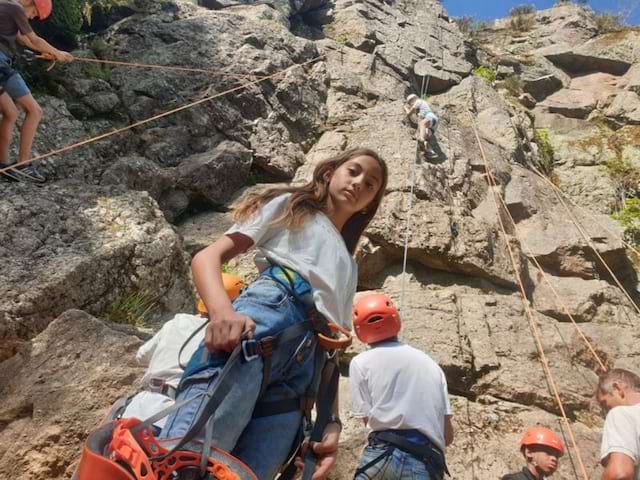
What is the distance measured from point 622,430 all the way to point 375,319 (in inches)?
62.3

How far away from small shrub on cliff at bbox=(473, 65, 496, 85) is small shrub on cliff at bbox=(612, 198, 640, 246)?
19.9ft

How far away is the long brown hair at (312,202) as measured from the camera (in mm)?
1918

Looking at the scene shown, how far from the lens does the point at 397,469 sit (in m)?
2.80

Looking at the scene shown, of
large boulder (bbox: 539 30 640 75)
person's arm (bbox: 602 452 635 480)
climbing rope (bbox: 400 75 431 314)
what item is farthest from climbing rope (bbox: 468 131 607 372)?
large boulder (bbox: 539 30 640 75)

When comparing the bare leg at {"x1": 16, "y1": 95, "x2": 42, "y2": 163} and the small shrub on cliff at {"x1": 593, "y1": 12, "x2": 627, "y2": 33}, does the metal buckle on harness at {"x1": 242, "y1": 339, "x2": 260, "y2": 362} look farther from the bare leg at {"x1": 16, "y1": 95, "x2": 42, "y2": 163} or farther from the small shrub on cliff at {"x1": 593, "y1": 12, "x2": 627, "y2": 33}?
the small shrub on cliff at {"x1": 593, "y1": 12, "x2": 627, "y2": 33}

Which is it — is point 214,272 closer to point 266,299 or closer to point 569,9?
point 266,299

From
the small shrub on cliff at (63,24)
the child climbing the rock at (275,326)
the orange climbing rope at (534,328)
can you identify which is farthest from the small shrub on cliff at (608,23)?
the child climbing the rock at (275,326)

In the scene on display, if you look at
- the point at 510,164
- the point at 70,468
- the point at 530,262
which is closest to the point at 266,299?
the point at 70,468

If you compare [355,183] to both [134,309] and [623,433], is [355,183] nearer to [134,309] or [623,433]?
[623,433]

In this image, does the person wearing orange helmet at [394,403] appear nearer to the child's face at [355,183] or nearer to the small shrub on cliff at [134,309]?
the child's face at [355,183]

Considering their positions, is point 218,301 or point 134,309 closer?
point 218,301

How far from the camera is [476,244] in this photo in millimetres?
6824

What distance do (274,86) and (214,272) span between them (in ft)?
26.9

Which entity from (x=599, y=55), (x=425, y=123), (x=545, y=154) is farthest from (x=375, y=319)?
(x=599, y=55)
